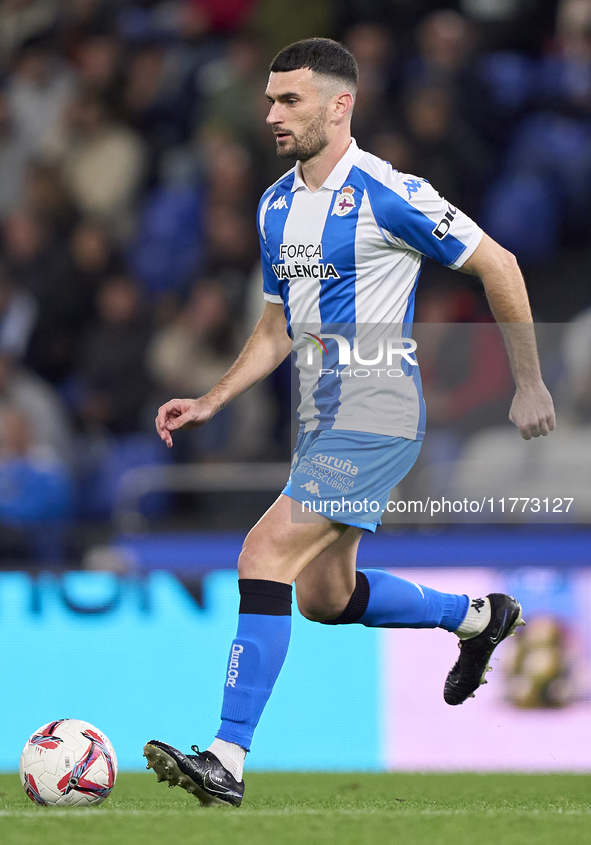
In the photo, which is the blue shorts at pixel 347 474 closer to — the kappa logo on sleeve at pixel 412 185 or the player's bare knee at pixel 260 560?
the player's bare knee at pixel 260 560

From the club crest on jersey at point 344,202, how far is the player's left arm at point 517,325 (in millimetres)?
383

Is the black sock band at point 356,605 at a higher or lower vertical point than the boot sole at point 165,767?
higher

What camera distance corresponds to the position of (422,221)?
3.72 metres

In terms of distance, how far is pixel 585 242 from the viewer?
770cm

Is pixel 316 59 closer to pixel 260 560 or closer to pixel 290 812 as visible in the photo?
pixel 260 560

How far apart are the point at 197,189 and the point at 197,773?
542 centimetres

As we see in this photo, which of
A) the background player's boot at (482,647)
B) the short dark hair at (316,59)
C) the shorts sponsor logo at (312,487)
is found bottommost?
the background player's boot at (482,647)

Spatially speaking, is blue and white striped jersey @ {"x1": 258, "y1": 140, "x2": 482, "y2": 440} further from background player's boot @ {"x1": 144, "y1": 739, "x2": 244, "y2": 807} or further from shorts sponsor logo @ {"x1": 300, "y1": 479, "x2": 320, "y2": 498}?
background player's boot @ {"x1": 144, "y1": 739, "x2": 244, "y2": 807}

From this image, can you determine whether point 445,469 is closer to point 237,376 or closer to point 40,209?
point 237,376

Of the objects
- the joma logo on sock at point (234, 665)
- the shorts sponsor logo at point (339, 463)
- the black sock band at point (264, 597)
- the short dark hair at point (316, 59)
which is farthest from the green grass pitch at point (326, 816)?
the short dark hair at point (316, 59)

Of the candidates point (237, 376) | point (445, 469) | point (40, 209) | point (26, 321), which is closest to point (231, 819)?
point (237, 376)

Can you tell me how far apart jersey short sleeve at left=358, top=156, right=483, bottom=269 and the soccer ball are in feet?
5.73

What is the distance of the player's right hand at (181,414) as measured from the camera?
376 centimetres

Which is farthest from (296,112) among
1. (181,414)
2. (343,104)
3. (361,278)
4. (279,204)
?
(181,414)
